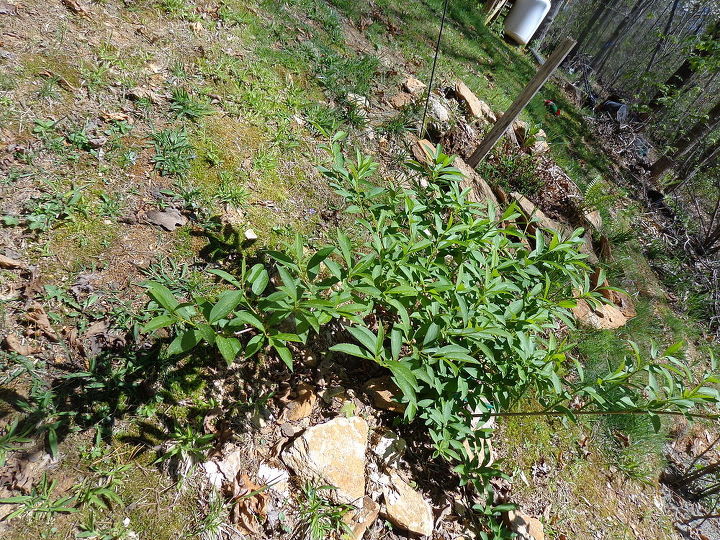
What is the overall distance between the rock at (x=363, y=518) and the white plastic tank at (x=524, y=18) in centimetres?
916

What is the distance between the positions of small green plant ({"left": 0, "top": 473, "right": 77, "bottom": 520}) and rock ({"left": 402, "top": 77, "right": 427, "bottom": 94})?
14.4ft

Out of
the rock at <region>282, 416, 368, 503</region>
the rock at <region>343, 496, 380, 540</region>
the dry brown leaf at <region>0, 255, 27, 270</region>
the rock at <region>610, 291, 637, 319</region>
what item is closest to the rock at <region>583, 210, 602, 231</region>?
the rock at <region>610, 291, 637, 319</region>

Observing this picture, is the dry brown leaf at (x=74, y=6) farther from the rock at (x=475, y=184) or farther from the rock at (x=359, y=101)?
the rock at (x=475, y=184)

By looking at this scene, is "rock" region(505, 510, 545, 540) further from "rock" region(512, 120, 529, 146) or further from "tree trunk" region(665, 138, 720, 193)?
"tree trunk" region(665, 138, 720, 193)

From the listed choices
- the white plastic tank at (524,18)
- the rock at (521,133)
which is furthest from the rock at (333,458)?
the white plastic tank at (524,18)

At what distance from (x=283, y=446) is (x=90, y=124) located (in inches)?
87.5

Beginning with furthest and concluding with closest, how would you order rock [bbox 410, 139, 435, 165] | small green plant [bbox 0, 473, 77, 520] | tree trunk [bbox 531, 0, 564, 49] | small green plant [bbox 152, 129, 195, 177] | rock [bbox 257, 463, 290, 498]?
tree trunk [bbox 531, 0, 564, 49] < rock [bbox 410, 139, 435, 165] < small green plant [bbox 152, 129, 195, 177] < rock [bbox 257, 463, 290, 498] < small green plant [bbox 0, 473, 77, 520]

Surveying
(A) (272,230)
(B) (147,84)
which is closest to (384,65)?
(B) (147,84)

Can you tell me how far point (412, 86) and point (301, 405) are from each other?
3813mm

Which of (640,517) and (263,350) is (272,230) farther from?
(640,517)

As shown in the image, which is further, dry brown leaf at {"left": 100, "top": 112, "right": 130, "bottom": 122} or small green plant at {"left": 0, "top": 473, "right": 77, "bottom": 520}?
dry brown leaf at {"left": 100, "top": 112, "right": 130, "bottom": 122}

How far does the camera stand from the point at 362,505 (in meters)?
1.85

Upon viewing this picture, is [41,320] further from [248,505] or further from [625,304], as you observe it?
[625,304]

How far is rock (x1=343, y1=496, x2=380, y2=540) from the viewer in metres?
1.76
